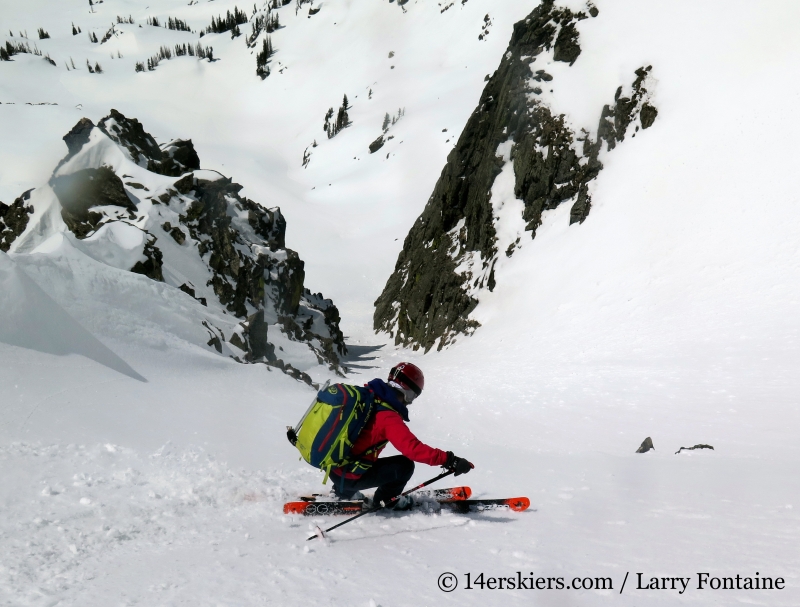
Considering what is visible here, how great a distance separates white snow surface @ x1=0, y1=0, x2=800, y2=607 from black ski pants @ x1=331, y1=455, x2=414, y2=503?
0.32 meters

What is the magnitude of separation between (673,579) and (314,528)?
2653 mm

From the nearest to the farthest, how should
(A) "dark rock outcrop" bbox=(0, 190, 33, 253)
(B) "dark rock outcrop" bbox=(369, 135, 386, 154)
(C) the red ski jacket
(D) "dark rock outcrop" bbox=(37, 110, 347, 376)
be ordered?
(C) the red ski jacket < (D) "dark rock outcrop" bbox=(37, 110, 347, 376) < (A) "dark rock outcrop" bbox=(0, 190, 33, 253) < (B) "dark rock outcrop" bbox=(369, 135, 386, 154)

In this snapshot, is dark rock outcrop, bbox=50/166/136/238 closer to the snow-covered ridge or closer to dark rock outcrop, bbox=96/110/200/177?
the snow-covered ridge

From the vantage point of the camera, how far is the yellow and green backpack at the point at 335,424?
4.62 meters

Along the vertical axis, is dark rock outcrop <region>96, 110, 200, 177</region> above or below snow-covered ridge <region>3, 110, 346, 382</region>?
above

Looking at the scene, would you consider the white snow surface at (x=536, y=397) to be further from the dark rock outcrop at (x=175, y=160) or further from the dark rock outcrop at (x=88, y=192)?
the dark rock outcrop at (x=175, y=160)

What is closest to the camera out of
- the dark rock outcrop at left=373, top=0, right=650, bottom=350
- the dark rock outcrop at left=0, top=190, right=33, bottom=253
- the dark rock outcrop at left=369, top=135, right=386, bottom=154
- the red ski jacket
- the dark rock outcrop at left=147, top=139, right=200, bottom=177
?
the red ski jacket

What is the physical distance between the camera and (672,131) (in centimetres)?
2845

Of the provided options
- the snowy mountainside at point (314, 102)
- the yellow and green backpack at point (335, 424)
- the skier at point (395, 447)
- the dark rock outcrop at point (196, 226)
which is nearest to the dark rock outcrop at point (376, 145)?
the snowy mountainside at point (314, 102)

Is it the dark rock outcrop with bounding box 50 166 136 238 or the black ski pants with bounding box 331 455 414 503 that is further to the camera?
the dark rock outcrop with bounding box 50 166 136 238

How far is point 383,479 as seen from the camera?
16.4 ft

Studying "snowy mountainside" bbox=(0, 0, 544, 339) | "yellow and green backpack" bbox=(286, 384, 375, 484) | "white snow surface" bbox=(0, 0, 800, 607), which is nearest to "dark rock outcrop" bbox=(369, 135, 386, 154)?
"snowy mountainside" bbox=(0, 0, 544, 339)

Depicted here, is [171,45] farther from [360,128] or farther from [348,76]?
[360,128]

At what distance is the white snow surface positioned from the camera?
3.66 m
